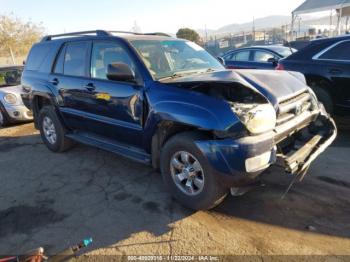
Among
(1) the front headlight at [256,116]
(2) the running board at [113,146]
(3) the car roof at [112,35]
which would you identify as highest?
(3) the car roof at [112,35]

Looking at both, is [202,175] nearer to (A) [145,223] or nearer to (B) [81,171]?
(A) [145,223]

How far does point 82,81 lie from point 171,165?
6.61 feet

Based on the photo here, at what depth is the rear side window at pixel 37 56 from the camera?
582 cm

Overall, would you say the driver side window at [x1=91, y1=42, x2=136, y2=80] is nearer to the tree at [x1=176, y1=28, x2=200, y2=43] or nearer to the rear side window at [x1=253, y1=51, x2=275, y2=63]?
the rear side window at [x1=253, y1=51, x2=275, y2=63]

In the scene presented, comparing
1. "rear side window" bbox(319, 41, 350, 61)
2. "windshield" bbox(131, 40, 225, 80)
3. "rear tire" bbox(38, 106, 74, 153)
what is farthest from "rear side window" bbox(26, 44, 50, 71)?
"rear side window" bbox(319, 41, 350, 61)

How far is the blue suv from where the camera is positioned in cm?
318

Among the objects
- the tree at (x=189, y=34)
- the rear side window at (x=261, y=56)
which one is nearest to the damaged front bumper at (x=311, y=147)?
the rear side window at (x=261, y=56)

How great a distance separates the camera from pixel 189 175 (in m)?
3.56

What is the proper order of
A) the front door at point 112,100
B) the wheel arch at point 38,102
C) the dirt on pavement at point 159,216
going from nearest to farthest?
1. the dirt on pavement at point 159,216
2. the front door at point 112,100
3. the wheel arch at point 38,102

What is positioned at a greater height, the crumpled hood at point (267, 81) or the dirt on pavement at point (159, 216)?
the crumpled hood at point (267, 81)

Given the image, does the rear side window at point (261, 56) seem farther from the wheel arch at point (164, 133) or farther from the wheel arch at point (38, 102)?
the wheel arch at point (164, 133)

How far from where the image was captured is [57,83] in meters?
5.35

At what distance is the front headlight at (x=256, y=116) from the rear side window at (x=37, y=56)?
3.93 metres

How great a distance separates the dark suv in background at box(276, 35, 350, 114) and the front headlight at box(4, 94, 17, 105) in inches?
247
